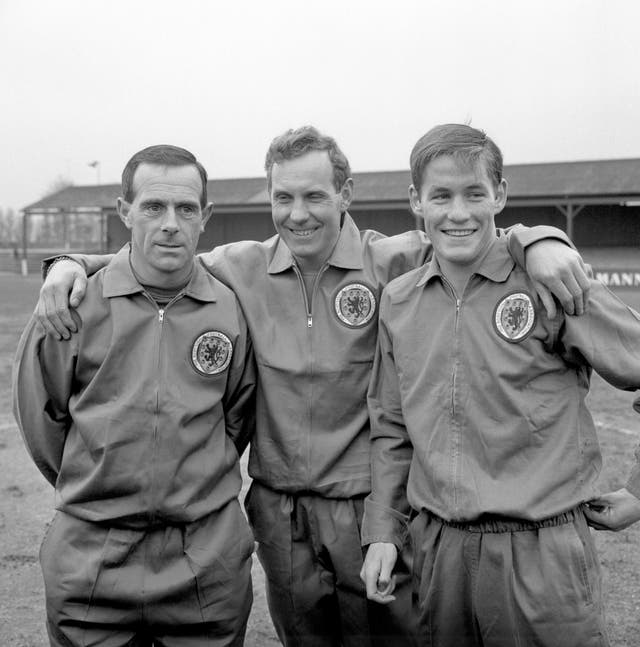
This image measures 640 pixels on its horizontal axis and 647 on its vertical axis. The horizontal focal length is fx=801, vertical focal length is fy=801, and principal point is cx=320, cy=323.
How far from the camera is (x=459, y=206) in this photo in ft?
8.53

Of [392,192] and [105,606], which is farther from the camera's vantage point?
[392,192]

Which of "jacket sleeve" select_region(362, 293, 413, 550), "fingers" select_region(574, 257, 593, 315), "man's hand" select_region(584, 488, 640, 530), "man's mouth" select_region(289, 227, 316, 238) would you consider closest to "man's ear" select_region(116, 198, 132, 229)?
"man's mouth" select_region(289, 227, 316, 238)

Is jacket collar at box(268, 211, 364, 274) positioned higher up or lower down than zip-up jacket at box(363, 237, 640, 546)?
higher up

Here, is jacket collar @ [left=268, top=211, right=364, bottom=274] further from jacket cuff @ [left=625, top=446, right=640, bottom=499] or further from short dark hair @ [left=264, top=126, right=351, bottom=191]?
jacket cuff @ [left=625, top=446, right=640, bottom=499]

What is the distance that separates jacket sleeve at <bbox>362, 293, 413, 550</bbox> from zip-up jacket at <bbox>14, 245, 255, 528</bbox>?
1.78ft

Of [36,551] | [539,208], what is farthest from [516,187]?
[36,551]

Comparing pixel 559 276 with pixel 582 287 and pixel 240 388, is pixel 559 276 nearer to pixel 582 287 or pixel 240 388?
pixel 582 287

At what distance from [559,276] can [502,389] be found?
39 centimetres

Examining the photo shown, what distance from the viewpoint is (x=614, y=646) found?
3.84 meters

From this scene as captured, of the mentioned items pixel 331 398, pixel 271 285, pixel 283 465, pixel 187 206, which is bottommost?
pixel 283 465

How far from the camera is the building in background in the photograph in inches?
1072

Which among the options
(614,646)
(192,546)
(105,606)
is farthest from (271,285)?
(614,646)

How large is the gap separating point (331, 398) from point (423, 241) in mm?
777

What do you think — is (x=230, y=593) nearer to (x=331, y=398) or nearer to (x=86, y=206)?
(x=331, y=398)
